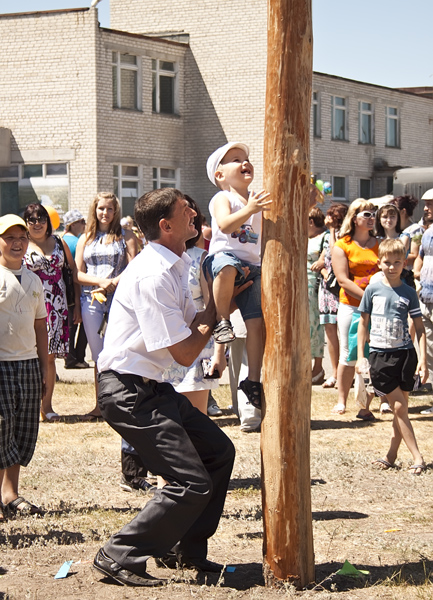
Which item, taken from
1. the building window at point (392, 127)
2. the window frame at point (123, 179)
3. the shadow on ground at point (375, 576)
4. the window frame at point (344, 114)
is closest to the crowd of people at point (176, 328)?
the shadow on ground at point (375, 576)

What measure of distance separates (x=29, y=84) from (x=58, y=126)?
5.58 ft

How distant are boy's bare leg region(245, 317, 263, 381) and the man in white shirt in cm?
65

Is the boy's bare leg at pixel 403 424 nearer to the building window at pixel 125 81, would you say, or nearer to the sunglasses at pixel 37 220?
the sunglasses at pixel 37 220

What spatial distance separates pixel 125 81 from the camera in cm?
3080

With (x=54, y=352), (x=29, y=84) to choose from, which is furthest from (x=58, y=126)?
(x=54, y=352)

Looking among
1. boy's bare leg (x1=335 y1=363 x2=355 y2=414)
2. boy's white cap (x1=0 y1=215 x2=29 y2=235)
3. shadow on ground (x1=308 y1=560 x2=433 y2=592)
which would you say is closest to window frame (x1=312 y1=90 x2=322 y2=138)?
boy's bare leg (x1=335 y1=363 x2=355 y2=414)

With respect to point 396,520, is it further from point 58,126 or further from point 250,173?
point 58,126

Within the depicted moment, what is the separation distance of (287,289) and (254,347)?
113cm

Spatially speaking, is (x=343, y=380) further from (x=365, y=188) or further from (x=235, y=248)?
(x=365, y=188)

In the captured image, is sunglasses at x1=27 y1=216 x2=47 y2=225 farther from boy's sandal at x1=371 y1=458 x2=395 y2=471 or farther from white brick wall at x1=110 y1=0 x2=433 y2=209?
white brick wall at x1=110 y1=0 x2=433 y2=209

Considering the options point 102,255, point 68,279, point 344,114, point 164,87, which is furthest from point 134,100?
point 102,255

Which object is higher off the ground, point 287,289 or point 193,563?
point 287,289

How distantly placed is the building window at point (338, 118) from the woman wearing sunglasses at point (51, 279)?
1138 inches

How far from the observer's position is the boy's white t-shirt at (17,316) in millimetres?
6387
